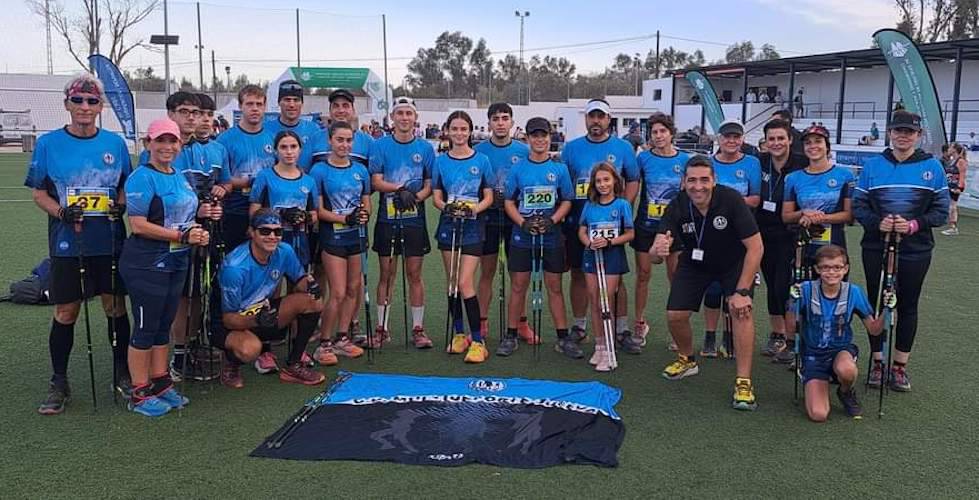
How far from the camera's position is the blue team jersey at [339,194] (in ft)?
17.1

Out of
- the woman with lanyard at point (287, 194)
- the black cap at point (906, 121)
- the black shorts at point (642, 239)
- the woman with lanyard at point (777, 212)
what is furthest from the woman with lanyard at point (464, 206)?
the black cap at point (906, 121)

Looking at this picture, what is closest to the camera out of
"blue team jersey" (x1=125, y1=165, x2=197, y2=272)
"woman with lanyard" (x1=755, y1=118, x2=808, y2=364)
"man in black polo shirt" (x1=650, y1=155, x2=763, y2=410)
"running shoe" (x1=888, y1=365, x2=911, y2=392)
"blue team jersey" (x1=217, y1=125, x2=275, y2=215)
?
"blue team jersey" (x1=125, y1=165, x2=197, y2=272)

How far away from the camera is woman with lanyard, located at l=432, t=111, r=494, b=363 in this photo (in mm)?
5363

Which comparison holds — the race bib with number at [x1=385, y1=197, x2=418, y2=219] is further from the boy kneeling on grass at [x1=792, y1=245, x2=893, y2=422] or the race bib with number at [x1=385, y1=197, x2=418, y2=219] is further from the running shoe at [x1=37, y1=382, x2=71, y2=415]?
the boy kneeling on grass at [x1=792, y1=245, x2=893, y2=422]

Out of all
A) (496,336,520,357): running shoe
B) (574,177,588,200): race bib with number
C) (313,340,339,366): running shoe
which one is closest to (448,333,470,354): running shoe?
(496,336,520,357): running shoe

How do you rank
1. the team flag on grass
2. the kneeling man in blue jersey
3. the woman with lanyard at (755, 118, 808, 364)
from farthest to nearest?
the woman with lanyard at (755, 118, 808, 364) → the kneeling man in blue jersey → the team flag on grass

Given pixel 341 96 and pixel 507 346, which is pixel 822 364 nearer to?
pixel 507 346

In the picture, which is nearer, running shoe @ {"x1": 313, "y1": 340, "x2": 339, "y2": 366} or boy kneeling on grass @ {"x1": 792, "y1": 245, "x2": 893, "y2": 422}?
boy kneeling on grass @ {"x1": 792, "y1": 245, "x2": 893, "y2": 422}

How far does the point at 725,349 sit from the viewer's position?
5.59m

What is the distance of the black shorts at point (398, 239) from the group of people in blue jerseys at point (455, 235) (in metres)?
0.02

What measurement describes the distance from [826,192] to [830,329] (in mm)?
1046

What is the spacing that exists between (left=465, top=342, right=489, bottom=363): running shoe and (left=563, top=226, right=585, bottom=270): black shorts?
92 centimetres

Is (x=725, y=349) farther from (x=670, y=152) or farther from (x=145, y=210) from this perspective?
(x=145, y=210)

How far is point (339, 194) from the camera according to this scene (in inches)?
205
